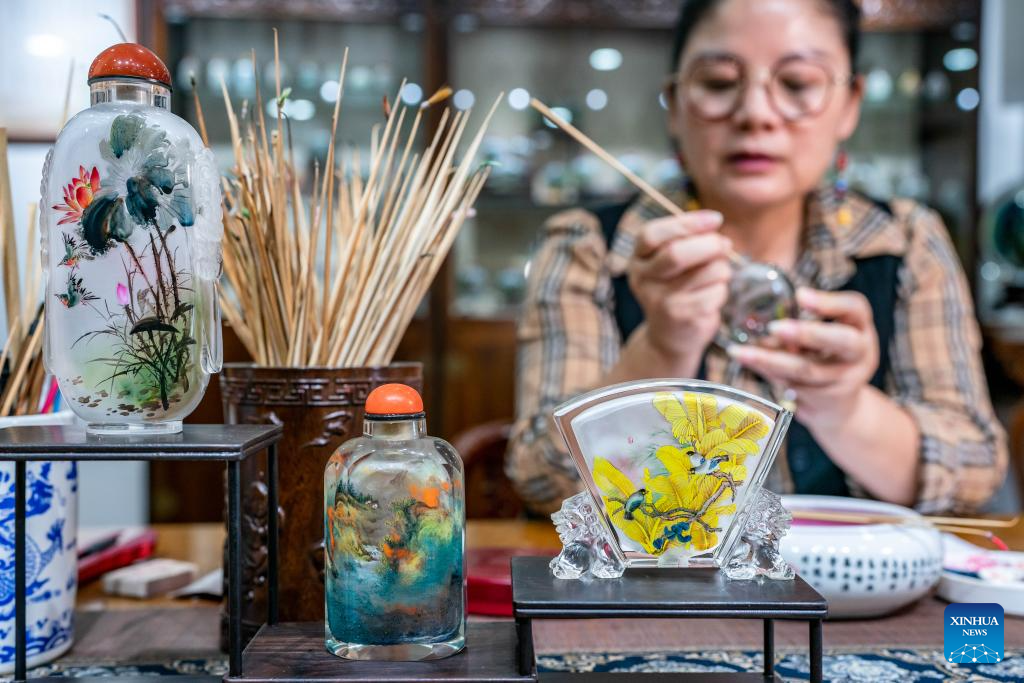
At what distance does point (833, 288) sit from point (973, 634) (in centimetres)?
81

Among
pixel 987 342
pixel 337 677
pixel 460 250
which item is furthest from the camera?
pixel 460 250

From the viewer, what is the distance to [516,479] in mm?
1160

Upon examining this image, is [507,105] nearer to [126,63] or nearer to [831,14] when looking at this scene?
[831,14]

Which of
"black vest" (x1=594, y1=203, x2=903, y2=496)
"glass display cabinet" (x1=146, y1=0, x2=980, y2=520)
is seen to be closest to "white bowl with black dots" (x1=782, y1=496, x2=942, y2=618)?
"black vest" (x1=594, y1=203, x2=903, y2=496)

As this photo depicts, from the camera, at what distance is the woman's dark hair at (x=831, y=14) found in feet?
3.88

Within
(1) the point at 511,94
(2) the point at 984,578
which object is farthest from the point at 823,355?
(1) the point at 511,94

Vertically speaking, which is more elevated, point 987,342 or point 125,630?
point 987,342

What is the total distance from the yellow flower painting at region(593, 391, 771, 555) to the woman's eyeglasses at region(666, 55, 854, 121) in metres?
0.76

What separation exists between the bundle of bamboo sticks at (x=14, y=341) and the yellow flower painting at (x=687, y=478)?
14.1 inches

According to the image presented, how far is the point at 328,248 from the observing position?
55cm

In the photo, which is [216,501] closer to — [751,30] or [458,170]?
[751,30]

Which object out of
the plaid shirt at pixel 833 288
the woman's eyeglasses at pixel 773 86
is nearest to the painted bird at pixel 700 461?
the plaid shirt at pixel 833 288

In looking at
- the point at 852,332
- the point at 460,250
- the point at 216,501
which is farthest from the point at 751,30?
the point at 216,501

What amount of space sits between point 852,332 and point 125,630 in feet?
2.38
